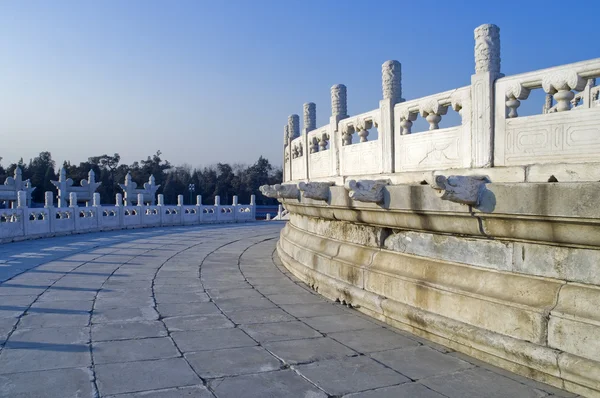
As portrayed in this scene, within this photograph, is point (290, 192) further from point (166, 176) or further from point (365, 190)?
point (166, 176)

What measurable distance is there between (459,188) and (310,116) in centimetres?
559

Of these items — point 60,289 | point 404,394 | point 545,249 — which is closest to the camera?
point 404,394

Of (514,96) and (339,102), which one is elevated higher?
(339,102)

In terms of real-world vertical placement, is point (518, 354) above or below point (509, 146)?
below

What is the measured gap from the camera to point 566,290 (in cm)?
307

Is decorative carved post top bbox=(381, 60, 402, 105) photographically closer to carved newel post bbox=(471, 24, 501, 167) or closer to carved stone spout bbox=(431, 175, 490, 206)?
carved newel post bbox=(471, 24, 501, 167)

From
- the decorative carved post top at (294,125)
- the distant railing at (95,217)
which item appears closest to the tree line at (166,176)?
the distant railing at (95,217)

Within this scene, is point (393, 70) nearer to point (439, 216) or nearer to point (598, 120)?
point (439, 216)

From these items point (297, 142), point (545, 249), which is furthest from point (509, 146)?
point (297, 142)

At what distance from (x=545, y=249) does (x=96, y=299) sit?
462 cm

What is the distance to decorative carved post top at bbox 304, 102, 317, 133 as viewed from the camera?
8.72 meters

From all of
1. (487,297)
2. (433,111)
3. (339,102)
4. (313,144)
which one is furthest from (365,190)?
(313,144)

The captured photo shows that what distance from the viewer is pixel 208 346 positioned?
371 cm

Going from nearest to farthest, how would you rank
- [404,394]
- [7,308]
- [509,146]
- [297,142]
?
[404,394] < [509,146] < [7,308] < [297,142]
